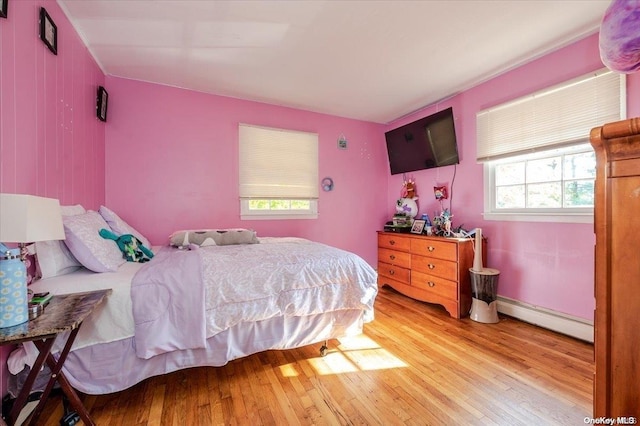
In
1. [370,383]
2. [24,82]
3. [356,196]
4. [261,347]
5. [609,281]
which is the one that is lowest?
[370,383]

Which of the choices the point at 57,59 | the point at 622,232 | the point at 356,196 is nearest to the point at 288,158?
the point at 356,196

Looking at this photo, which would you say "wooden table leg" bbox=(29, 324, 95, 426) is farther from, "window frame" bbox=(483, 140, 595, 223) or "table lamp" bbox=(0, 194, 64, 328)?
"window frame" bbox=(483, 140, 595, 223)

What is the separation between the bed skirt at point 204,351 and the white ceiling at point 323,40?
7.12ft

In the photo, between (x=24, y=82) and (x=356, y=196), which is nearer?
(x=24, y=82)

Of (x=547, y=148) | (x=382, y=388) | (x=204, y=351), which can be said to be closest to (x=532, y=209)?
(x=547, y=148)

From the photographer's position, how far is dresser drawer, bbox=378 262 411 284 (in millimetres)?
3227

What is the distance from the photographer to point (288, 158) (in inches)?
140

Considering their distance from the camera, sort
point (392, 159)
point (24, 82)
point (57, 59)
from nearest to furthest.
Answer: point (24, 82) < point (57, 59) < point (392, 159)

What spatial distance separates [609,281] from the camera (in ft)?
2.16

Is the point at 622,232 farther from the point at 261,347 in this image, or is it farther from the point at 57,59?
the point at 57,59

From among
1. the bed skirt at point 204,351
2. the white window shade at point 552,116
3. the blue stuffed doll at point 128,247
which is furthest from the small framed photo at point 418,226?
the blue stuffed doll at point 128,247

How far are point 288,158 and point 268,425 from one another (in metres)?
2.87

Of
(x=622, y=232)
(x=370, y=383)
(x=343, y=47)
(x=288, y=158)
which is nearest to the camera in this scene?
(x=622, y=232)

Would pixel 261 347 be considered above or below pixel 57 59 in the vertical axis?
below
